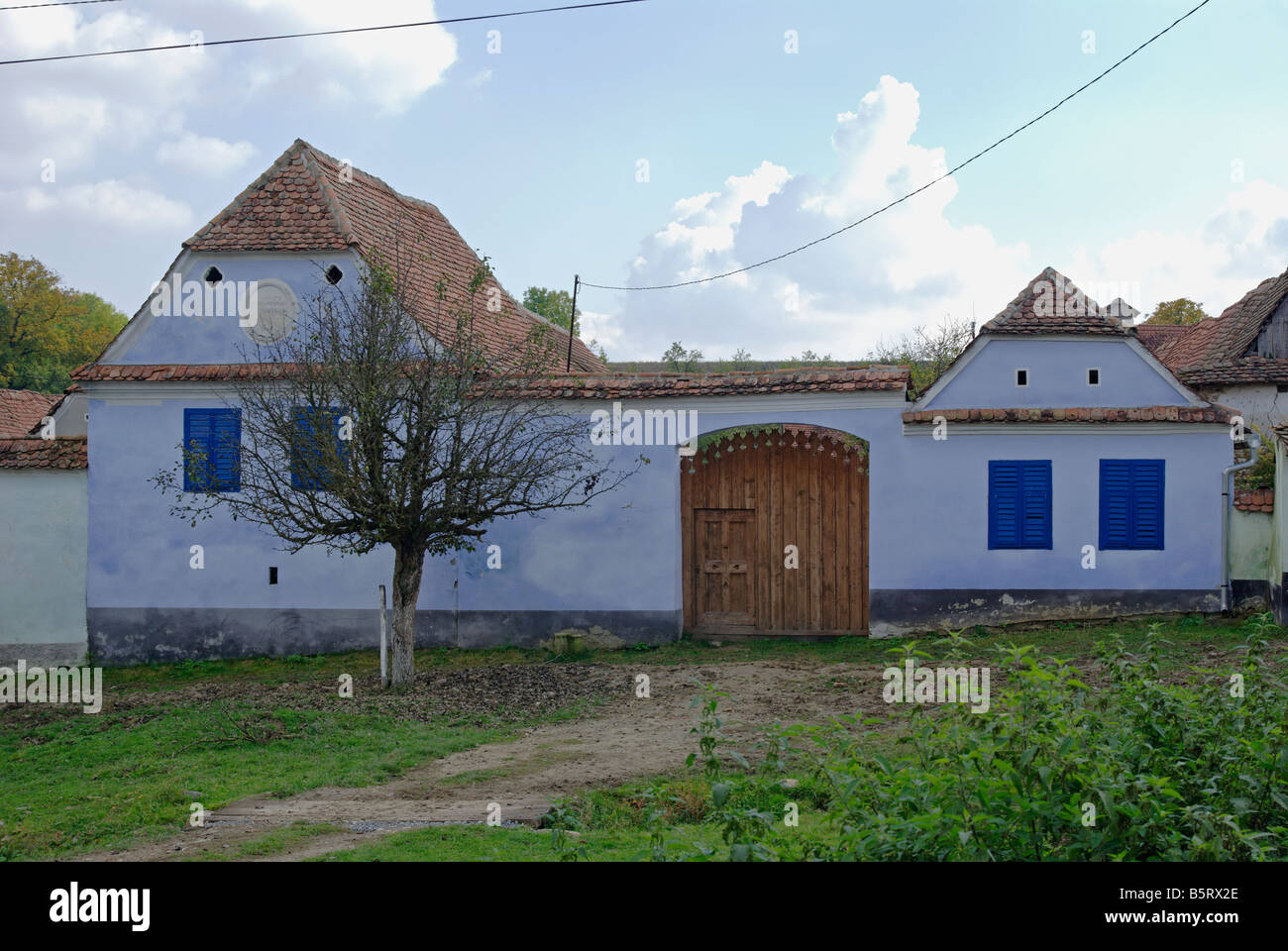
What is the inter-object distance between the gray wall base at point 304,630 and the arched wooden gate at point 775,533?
93 centimetres

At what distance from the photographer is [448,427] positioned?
12.5 meters

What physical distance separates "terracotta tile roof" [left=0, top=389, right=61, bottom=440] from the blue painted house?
445 inches

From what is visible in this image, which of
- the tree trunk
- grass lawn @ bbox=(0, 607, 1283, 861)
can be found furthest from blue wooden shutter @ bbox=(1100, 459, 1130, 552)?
the tree trunk

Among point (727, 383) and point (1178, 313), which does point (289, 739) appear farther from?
point (1178, 313)

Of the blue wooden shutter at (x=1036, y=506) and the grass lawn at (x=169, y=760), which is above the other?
the blue wooden shutter at (x=1036, y=506)

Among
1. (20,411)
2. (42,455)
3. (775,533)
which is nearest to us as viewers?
(775,533)

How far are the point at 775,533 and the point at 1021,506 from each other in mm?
3339

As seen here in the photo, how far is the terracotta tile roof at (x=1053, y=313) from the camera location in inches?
562

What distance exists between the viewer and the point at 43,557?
587 inches

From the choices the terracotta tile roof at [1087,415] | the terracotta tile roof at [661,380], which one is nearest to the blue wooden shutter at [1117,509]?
the terracotta tile roof at [1087,415]

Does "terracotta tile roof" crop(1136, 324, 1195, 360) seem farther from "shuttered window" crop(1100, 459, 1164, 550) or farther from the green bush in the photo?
the green bush

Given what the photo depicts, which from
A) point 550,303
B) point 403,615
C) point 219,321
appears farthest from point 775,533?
point 550,303

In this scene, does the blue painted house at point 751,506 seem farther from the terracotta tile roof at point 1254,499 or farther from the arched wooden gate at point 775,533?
the terracotta tile roof at point 1254,499
